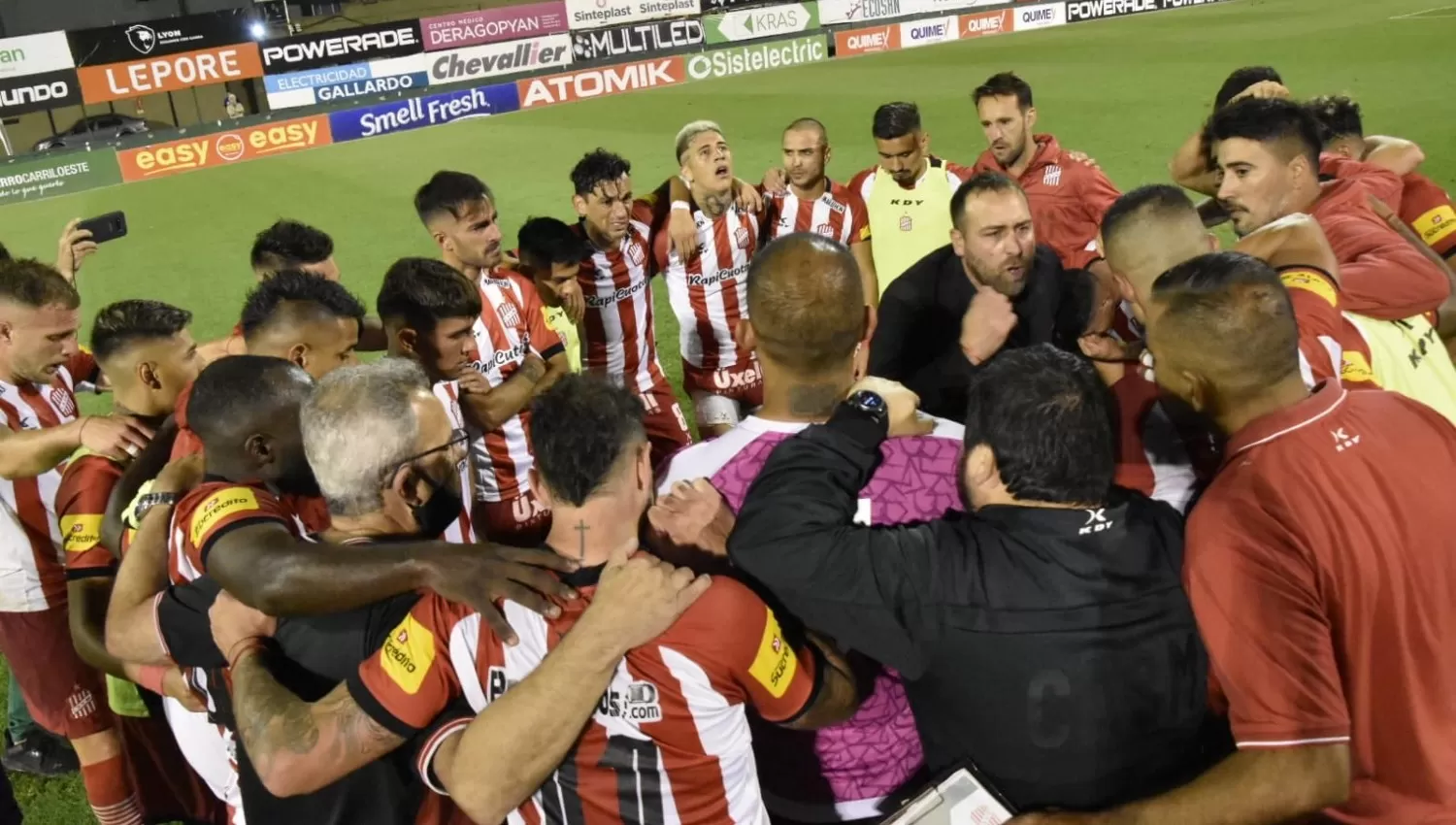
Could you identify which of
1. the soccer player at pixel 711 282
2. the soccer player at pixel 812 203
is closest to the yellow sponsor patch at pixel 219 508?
the soccer player at pixel 711 282

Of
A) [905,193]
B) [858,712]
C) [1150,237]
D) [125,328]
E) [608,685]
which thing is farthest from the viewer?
[905,193]

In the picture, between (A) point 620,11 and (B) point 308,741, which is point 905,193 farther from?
(A) point 620,11

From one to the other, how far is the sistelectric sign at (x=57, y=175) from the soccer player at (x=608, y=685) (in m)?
18.7

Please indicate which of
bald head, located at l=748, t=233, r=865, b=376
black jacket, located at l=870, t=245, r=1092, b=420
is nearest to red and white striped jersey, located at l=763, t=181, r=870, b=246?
black jacket, located at l=870, t=245, r=1092, b=420

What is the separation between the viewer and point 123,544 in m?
3.14

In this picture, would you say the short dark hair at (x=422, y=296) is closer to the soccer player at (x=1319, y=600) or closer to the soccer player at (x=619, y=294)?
the soccer player at (x=619, y=294)

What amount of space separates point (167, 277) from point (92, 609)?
992cm

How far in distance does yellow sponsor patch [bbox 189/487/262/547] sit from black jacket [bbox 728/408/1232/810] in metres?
1.26

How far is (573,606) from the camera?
1.95 metres

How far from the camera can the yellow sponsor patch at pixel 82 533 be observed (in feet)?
11.5

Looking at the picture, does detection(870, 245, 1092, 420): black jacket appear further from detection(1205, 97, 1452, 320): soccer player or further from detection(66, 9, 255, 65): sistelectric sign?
detection(66, 9, 255, 65): sistelectric sign

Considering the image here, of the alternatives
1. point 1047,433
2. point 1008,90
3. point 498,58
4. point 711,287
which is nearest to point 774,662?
point 1047,433

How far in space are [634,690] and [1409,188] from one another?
17.2ft

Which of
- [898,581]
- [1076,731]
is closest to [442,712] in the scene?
[898,581]
